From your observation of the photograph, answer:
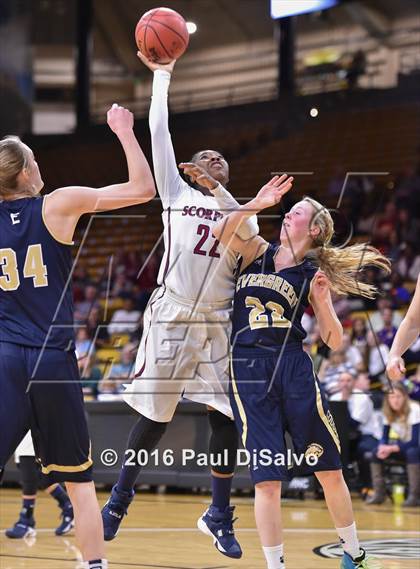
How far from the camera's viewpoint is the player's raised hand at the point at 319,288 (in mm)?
5902

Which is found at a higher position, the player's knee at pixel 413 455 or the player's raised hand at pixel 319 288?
the player's raised hand at pixel 319 288

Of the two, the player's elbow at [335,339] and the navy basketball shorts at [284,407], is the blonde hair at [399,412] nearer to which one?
the player's elbow at [335,339]

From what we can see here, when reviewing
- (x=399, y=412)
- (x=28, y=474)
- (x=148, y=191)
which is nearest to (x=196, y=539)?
(x=28, y=474)

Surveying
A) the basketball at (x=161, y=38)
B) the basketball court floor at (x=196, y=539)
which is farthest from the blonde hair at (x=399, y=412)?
the basketball at (x=161, y=38)

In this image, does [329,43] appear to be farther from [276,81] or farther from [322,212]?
[322,212]

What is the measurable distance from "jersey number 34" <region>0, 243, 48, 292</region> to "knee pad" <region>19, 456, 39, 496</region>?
4.44 m

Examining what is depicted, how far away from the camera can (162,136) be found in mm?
6352

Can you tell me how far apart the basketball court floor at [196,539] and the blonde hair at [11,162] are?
3.02 meters

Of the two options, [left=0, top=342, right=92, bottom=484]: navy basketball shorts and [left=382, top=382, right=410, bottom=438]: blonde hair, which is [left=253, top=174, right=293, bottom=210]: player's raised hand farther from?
[left=382, top=382, right=410, bottom=438]: blonde hair

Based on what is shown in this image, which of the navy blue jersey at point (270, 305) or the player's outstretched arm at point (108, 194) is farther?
the navy blue jersey at point (270, 305)

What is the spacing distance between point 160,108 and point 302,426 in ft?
6.78

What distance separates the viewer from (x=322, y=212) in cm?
608

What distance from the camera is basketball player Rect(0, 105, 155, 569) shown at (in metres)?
4.89

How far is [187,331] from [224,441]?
0.74 m
